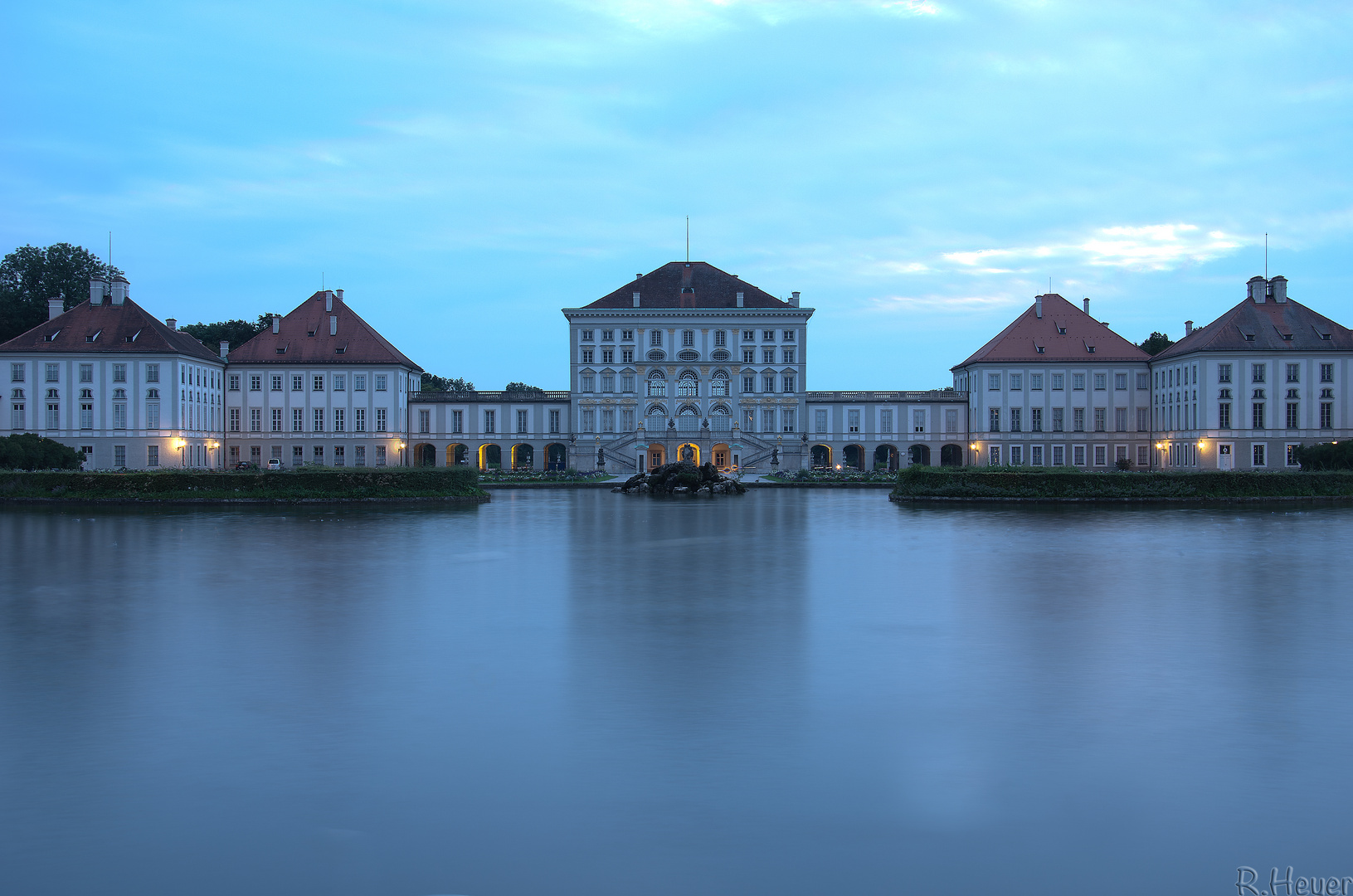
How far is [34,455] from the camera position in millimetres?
48781

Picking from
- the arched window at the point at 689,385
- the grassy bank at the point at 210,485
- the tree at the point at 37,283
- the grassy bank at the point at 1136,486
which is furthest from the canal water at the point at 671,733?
the tree at the point at 37,283

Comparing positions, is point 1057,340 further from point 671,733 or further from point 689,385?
point 671,733

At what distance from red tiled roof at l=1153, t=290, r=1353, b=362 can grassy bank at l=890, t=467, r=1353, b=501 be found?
66.2 feet

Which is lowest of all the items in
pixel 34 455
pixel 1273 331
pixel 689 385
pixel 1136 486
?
pixel 1136 486

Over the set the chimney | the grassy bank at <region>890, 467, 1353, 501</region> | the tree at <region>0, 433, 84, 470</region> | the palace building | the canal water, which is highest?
the chimney

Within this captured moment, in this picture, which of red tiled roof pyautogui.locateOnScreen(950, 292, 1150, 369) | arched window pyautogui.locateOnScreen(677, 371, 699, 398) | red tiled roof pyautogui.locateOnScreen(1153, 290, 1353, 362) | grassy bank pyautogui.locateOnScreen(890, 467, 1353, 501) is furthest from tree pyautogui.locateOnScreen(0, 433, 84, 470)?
red tiled roof pyautogui.locateOnScreen(1153, 290, 1353, 362)

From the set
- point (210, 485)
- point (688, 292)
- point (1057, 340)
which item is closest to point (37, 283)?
point (210, 485)

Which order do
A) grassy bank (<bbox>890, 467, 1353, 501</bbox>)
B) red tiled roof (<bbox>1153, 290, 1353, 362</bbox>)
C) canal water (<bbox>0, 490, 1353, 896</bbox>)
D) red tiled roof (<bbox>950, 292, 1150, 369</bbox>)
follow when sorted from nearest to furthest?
canal water (<bbox>0, 490, 1353, 896</bbox>) → grassy bank (<bbox>890, 467, 1353, 501</bbox>) → red tiled roof (<bbox>1153, 290, 1353, 362</bbox>) → red tiled roof (<bbox>950, 292, 1150, 369</bbox>)

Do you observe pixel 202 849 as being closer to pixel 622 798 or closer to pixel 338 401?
pixel 622 798

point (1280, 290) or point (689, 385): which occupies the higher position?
point (1280, 290)

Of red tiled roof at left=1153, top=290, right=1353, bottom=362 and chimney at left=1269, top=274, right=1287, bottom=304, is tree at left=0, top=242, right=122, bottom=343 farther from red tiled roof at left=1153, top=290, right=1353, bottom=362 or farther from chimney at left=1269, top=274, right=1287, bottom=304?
chimney at left=1269, top=274, right=1287, bottom=304

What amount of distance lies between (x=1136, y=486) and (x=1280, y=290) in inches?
1232

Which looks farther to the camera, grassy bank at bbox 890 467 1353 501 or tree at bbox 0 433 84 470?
tree at bbox 0 433 84 470

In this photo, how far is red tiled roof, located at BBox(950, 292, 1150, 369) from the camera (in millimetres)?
72625
